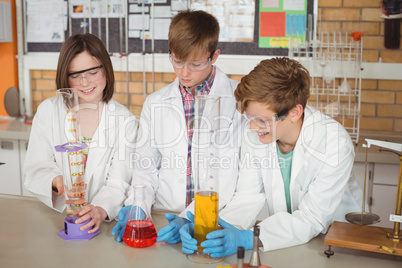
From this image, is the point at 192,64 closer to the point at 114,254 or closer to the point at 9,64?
the point at 114,254

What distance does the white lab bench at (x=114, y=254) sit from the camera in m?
1.43

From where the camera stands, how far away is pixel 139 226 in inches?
60.7

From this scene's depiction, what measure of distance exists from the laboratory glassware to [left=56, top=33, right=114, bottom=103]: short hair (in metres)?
0.47

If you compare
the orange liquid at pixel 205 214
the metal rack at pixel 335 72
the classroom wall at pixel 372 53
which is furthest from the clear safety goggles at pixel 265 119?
the classroom wall at pixel 372 53

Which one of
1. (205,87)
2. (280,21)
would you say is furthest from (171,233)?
(280,21)

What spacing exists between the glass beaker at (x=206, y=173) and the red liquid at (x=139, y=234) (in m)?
0.15

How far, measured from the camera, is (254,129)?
5.45ft

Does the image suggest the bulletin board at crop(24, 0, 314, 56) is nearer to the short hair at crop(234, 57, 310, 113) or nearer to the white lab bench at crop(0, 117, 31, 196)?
the white lab bench at crop(0, 117, 31, 196)

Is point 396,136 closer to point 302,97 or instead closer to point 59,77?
point 302,97

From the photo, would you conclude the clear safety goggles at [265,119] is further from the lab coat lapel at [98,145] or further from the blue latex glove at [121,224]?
the lab coat lapel at [98,145]

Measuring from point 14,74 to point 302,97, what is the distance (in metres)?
2.74

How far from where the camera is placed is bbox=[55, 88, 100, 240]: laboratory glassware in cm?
157

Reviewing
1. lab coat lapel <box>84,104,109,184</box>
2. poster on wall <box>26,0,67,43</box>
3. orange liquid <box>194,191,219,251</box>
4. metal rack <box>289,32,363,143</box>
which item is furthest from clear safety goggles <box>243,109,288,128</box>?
poster on wall <box>26,0,67,43</box>

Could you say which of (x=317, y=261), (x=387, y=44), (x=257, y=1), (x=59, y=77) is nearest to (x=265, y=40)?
(x=257, y=1)
